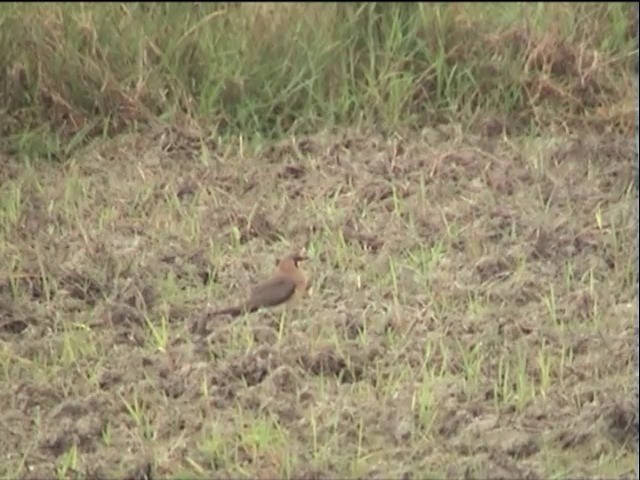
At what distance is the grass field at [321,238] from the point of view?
4.68m

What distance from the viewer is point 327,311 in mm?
5406

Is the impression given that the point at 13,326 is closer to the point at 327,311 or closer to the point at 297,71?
the point at 327,311

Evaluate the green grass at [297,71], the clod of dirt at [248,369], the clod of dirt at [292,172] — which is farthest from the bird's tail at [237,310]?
the green grass at [297,71]

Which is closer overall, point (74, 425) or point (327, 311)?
point (74, 425)

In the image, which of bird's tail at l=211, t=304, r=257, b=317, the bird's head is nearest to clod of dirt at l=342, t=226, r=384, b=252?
the bird's head

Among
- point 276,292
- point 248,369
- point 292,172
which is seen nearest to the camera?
point 248,369

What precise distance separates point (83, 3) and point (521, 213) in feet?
6.59

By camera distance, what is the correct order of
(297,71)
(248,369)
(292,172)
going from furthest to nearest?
(297,71)
(292,172)
(248,369)

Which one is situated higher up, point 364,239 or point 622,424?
point 622,424

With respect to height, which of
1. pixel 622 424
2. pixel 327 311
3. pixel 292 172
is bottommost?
pixel 292 172

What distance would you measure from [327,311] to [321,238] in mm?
592

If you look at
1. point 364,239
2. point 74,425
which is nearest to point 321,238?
point 364,239

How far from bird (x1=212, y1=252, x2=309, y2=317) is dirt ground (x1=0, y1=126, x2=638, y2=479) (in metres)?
0.04

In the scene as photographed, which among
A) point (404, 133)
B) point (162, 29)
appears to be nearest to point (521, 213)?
point (404, 133)
